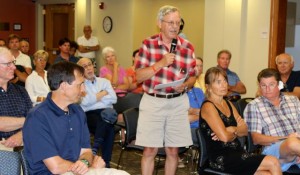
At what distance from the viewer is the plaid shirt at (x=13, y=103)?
3.38 meters

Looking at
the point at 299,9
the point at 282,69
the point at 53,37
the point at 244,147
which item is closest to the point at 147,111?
the point at 244,147

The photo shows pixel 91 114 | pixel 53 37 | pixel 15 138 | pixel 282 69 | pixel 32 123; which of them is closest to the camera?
pixel 32 123

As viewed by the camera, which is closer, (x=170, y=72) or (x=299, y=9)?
(x=170, y=72)

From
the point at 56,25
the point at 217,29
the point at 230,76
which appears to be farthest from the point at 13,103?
the point at 56,25

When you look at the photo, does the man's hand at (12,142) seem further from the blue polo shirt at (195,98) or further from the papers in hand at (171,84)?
the blue polo shirt at (195,98)

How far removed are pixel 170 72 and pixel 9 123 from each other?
49.9 inches

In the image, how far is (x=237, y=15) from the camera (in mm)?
7324

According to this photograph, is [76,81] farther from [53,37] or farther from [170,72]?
[53,37]

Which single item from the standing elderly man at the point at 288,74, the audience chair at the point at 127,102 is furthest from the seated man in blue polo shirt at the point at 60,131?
the standing elderly man at the point at 288,74

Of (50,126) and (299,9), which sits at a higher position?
(299,9)

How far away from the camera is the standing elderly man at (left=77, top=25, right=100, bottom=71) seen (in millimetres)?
9883

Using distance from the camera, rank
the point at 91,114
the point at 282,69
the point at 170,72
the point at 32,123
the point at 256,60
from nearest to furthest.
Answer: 1. the point at 32,123
2. the point at 170,72
3. the point at 91,114
4. the point at 282,69
5. the point at 256,60

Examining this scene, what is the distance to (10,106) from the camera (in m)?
3.41

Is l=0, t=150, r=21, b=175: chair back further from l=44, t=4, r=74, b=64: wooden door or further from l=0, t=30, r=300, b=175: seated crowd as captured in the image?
l=44, t=4, r=74, b=64: wooden door
